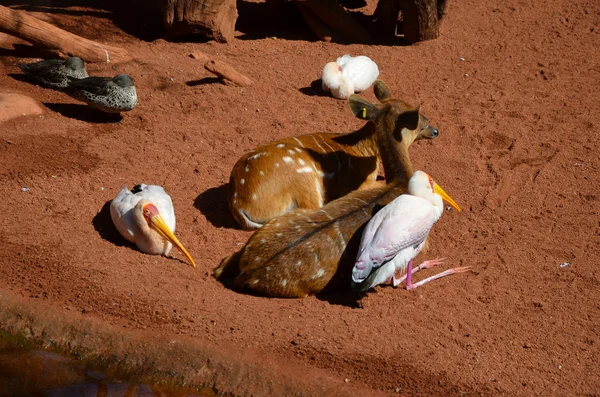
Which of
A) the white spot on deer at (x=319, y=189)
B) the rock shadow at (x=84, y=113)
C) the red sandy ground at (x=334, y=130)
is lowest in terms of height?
the rock shadow at (x=84, y=113)

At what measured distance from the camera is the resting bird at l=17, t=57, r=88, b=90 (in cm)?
935

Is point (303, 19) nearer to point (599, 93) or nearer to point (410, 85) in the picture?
point (410, 85)

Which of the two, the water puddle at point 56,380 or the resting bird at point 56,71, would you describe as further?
the resting bird at point 56,71

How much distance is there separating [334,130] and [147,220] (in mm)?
2913

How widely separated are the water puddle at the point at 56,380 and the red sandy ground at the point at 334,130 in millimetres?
161

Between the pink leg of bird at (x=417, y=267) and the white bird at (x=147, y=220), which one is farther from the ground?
the white bird at (x=147, y=220)

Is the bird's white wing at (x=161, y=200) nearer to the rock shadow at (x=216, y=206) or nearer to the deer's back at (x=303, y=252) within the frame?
the rock shadow at (x=216, y=206)

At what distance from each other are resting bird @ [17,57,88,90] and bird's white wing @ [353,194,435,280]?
4272 millimetres

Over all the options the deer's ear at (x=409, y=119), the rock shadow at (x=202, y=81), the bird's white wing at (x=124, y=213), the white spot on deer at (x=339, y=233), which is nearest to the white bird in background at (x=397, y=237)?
the white spot on deer at (x=339, y=233)

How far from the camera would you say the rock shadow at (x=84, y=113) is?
9.15 m

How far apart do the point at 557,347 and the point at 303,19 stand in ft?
22.4

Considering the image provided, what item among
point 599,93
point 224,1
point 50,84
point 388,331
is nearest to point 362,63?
point 224,1

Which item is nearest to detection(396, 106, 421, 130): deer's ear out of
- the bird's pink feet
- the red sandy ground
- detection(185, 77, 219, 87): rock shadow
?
the red sandy ground

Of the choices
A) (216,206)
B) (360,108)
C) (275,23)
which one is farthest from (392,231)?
(275,23)
